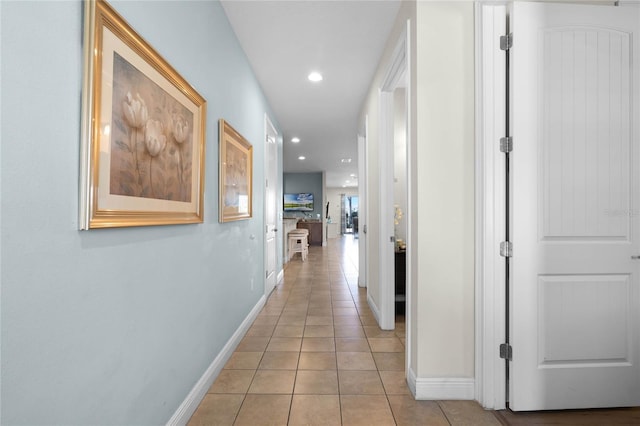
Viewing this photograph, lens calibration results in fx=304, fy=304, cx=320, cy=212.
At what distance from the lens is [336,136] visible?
6.05 metres

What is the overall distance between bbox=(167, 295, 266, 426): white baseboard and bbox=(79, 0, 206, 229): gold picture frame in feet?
3.21

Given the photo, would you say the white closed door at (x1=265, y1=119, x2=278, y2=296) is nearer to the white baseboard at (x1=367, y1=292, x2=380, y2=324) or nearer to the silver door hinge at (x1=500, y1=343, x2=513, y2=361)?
the white baseboard at (x1=367, y1=292, x2=380, y2=324)

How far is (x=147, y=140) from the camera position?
50.1 inches

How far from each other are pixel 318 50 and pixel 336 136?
3200mm

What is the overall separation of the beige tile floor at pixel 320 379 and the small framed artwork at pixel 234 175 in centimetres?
112

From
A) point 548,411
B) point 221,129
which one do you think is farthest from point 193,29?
point 548,411

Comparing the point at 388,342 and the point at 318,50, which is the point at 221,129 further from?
the point at 388,342

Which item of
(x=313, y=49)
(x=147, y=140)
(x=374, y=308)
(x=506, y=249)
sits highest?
(x=313, y=49)

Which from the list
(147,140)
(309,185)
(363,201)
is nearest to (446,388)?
(147,140)

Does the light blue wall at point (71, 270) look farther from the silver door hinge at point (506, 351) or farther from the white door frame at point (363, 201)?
the white door frame at point (363, 201)

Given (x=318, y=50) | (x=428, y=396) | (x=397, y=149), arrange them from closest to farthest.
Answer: (x=428, y=396)
(x=318, y=50)
(x=397, y=149)

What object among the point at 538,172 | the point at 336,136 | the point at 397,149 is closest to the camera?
the point at 538,172

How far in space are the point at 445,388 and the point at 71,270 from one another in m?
1.96

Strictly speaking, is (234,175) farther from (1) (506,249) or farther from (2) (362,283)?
(2) (362,283)
